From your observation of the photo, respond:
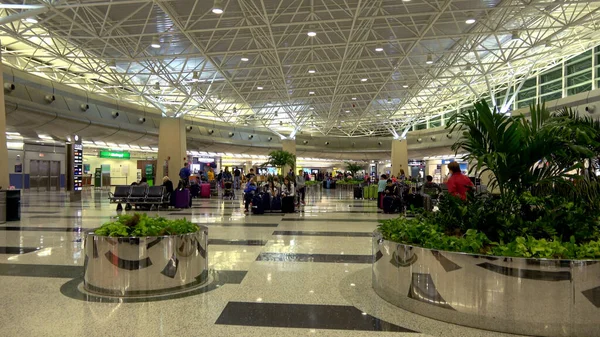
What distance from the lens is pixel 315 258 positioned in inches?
263

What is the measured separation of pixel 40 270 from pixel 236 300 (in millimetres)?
3238

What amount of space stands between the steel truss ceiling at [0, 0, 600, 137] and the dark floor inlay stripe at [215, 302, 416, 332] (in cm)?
1141

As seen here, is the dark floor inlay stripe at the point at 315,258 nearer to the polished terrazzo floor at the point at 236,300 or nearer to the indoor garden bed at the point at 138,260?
the polished terrazzo floor at the point at 236,300

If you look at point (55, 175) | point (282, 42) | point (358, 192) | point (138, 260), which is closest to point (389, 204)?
point (358, 192)

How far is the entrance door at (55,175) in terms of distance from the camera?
114 ft

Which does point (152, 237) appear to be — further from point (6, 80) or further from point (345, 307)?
point (6, 80)

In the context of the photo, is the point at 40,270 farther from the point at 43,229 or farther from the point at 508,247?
the point at 508,247

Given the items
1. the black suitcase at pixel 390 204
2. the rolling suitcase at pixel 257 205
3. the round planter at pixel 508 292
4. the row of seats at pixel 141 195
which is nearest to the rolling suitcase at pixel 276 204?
Result: the rolling suitcase at pixel 257 205

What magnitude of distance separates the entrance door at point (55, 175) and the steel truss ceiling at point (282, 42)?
8810 mm

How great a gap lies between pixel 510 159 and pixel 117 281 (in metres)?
4.42

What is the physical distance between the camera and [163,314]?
4.02 metres

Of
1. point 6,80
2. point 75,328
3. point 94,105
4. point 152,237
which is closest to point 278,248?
point 152,237

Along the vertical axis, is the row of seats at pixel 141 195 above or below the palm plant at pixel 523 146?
below

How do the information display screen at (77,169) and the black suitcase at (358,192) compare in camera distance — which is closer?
the information display screen at (77,169)
